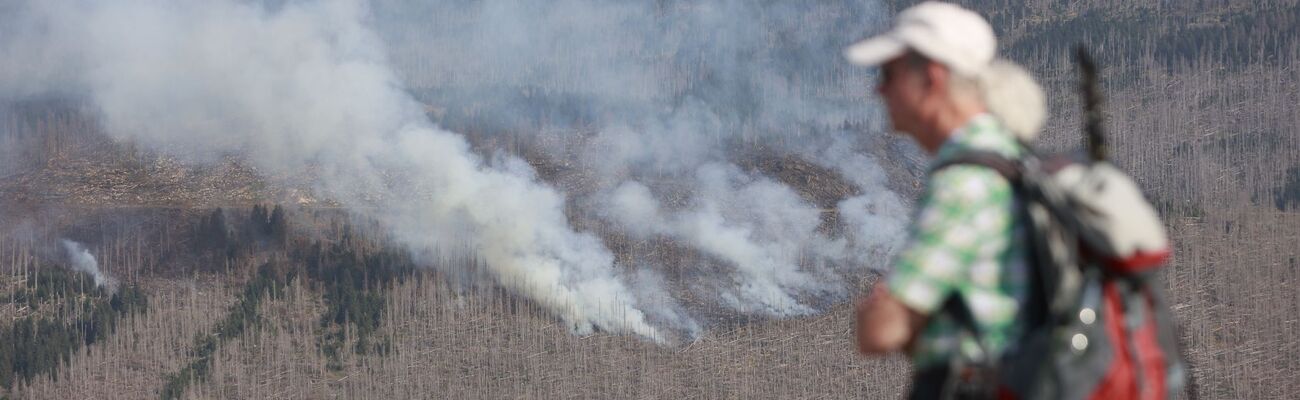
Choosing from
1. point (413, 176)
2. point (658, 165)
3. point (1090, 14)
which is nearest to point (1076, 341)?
point (413, 176)

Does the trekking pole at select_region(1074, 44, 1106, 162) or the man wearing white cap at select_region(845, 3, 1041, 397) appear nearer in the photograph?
the man wearing white cap at select_region(845, 3, 1041, 397)

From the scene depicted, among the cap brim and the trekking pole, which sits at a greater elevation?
the cap brim

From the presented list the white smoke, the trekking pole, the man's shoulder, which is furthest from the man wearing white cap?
the white smoke

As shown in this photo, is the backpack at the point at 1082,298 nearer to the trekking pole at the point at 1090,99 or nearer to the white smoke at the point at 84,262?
the trekking pole at the point at 1090,99

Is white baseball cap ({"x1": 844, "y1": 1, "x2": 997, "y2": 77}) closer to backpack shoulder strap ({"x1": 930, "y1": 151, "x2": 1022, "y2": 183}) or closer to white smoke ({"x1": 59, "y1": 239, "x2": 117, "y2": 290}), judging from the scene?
backpack shoulder strap ({"x1": 930, "y1": 151, "x2": 1022, "y2": 183})

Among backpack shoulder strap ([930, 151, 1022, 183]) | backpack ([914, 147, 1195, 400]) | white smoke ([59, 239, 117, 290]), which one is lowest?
white smoke ([59, 239, 117, 290])

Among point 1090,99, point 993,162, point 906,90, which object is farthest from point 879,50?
point 1090,99

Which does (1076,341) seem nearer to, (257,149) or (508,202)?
(508,202)
